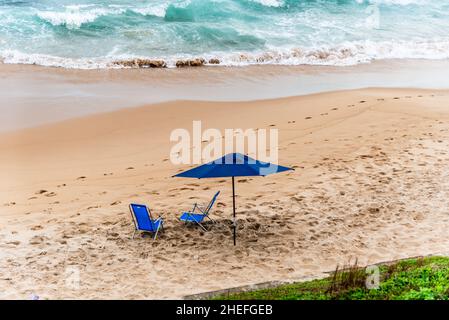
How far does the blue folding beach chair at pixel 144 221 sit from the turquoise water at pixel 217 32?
12821 mm

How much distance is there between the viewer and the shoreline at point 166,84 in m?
16.2

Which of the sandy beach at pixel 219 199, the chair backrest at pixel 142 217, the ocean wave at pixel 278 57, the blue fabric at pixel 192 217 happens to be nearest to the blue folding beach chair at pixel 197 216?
the blue fabric at pixel 192 217

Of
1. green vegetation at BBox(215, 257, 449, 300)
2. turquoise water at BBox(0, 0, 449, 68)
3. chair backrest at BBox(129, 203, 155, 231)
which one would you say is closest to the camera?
green vegetation at BBox(215, 257, 449, 300)

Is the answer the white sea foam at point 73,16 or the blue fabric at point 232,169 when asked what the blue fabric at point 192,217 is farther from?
the white sea foam at point 73,16

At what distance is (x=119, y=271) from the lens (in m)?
8.52

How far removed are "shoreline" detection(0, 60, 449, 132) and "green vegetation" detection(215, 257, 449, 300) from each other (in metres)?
10.1

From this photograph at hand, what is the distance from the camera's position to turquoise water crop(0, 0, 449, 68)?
23250mm

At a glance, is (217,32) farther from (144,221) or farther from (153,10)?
(144,221)

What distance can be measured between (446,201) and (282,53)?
14.2 metres

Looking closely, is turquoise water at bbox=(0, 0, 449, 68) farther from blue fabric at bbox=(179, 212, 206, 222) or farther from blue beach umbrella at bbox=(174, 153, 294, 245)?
blue beach umbrella at bbox=(174, 153, 294, 245)

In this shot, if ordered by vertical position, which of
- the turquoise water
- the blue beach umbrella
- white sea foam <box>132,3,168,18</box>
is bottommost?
the blue beach umbrella

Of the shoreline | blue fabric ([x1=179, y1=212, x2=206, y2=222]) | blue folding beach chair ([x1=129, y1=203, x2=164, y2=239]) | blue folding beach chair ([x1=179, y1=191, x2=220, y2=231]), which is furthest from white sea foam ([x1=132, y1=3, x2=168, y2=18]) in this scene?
blue folding beach chair ([x1=129, y1=203, x2=164, y2=239])

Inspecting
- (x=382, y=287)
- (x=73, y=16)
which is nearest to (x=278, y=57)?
(x=73, y=16)
